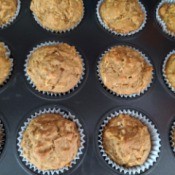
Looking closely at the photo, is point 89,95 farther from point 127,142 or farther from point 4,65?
point 4,65

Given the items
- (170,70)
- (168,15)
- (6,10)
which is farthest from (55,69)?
(168,15)

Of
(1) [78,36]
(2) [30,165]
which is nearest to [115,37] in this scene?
(1) [78,36]

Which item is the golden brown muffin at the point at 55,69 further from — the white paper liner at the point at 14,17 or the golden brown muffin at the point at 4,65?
the white paper liner at the point at 14,17

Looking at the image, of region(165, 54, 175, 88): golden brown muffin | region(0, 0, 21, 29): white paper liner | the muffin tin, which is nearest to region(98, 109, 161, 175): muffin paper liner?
the muffin tin

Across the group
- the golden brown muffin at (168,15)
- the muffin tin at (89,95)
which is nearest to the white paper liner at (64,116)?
the muffin tin at (89,95)

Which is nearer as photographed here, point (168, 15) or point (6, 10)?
point (6, 10)

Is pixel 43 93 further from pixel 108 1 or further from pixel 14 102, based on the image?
pixel 108 1

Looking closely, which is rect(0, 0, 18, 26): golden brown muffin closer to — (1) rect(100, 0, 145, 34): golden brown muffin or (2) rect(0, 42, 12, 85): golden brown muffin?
(2) rect(0, 42, 12, 85): golden brown muffin
